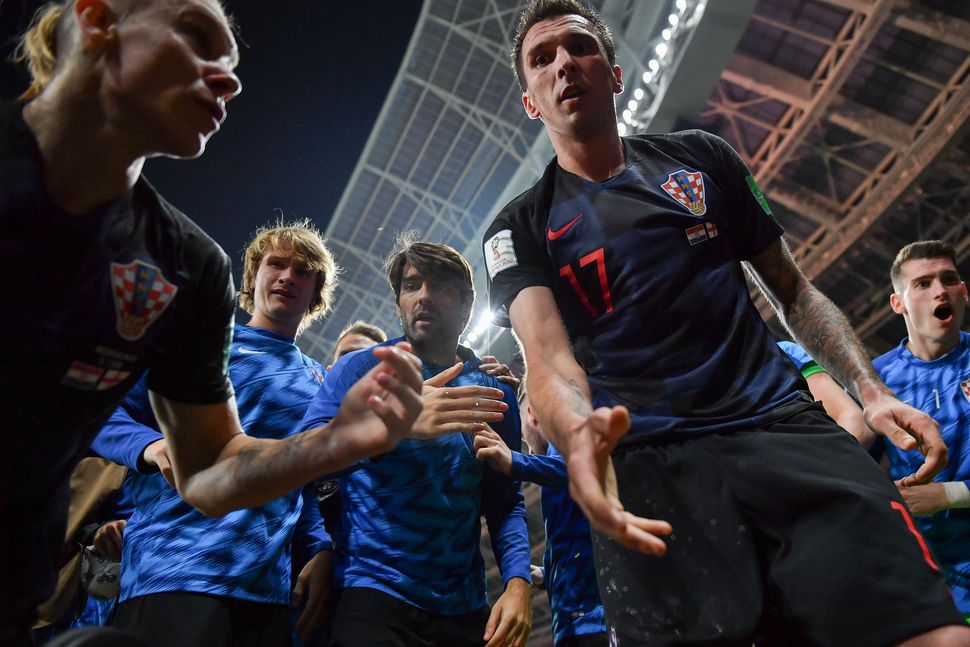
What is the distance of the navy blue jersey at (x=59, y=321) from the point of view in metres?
1.52

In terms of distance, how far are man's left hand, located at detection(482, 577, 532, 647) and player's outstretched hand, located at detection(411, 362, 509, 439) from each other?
1029 mm

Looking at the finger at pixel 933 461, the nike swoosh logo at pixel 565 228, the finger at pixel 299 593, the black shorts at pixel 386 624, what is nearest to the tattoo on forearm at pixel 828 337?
the finger at pixel 933 461

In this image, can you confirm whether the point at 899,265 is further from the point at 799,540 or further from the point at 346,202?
the point at 346,202

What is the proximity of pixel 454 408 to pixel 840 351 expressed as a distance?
45.0 inches

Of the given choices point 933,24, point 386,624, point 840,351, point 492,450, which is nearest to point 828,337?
point 840,351

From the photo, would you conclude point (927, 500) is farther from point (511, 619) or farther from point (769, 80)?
point (769, 80)

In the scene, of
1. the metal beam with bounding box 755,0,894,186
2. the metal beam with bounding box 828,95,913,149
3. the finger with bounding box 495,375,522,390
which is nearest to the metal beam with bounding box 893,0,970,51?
the metal beam with bounding box 755,0,894,186

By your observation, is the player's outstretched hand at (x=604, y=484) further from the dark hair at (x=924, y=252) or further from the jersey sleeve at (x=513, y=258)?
the dark hair at (x=924, y=252)

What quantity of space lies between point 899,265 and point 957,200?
26.9ft

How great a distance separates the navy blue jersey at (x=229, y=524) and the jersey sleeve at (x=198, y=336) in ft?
3.22

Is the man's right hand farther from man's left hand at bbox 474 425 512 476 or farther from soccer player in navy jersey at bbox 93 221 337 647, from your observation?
man's left hand at bbox 474 425 512 476

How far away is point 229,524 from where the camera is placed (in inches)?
108

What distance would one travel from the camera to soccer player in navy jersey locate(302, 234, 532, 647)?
2637 millimetres

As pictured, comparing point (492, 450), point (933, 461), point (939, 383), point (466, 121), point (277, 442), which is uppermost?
point (933, 461)
